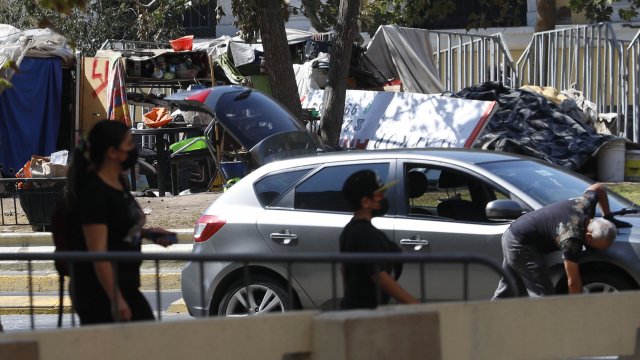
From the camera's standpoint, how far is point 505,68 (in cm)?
2117

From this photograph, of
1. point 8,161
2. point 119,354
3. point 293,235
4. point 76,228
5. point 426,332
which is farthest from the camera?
point 8,161

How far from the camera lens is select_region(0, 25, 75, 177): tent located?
1886 cm

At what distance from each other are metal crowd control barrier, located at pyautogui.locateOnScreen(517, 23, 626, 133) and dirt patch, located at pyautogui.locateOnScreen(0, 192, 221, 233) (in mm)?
7666

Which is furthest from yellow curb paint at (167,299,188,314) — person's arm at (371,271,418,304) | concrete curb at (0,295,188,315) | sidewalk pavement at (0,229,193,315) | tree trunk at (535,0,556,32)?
tree trunk at (535,0,556,32)

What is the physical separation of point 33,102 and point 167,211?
18.3 feet

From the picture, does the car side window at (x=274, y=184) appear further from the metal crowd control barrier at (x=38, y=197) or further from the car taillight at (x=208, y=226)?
the metal crowd control barrier at (x=38, y=197)

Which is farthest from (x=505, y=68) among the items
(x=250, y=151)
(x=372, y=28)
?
(x=250, y=151)

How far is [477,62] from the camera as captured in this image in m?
21.5

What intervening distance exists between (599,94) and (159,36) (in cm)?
1295

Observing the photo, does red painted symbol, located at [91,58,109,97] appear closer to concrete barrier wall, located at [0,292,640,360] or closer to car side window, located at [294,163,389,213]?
car side window, located at [294,163,389,213]

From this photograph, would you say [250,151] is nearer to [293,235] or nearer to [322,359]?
[293,235]

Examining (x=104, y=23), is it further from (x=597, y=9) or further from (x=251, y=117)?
(x=251, y=117)

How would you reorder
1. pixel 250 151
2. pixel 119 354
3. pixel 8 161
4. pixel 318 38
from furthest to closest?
1. pixel 318 38
2. pixel 8 161
3. pixel 250 151
4. pixel 119 354

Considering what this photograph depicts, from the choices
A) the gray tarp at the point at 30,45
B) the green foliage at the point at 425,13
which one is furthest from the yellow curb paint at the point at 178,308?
the green foliage at the point at 425,13
